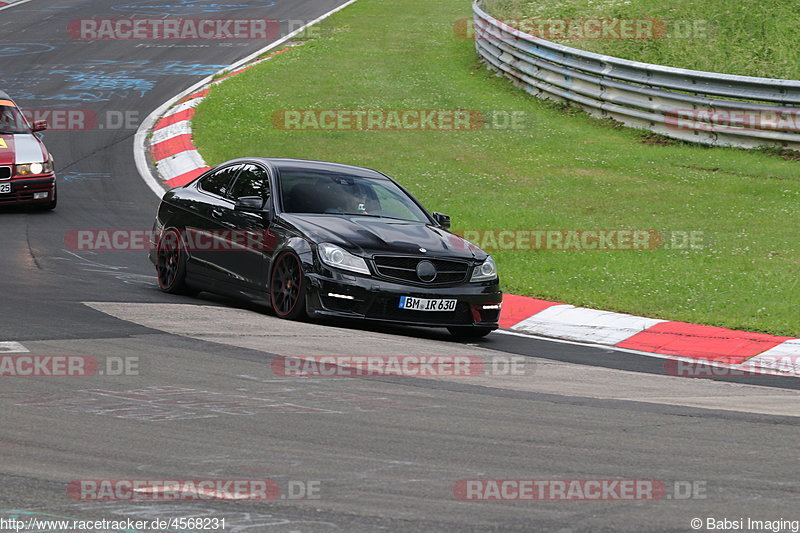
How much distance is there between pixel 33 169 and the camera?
54.4 feet

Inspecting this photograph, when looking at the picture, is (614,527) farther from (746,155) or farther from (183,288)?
(746,155)

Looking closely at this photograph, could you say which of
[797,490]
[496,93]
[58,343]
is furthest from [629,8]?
[797,490]

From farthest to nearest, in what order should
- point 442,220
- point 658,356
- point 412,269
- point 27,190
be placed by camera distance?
point 27,190, point 442,220, point 658,356, point 412,269

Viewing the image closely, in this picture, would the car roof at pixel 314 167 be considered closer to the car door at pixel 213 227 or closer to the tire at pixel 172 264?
the car door at pixel 213 227

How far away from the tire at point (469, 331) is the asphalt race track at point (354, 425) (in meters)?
0.18

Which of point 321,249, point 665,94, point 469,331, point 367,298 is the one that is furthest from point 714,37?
point 367,298

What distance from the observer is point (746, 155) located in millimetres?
19234

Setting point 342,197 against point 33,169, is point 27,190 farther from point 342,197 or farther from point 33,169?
point 342,197

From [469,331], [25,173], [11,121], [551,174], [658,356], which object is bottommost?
[658,356]

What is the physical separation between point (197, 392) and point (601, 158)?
1337cm

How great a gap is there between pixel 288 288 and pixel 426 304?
4.22ft

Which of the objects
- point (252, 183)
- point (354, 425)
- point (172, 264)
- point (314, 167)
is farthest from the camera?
point (172, 264)

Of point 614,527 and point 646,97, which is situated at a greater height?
point 646,97

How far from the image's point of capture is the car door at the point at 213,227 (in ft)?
38.0
